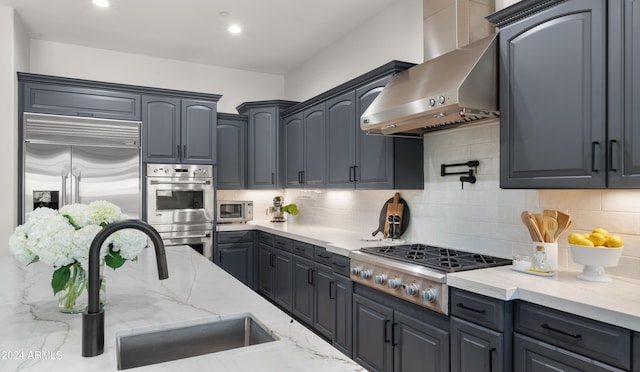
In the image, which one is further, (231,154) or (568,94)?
(231,154)

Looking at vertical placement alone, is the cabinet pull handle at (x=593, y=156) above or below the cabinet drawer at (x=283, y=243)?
above

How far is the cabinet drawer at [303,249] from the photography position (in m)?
3.62

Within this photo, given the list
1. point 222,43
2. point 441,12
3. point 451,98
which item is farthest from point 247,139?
point 451,98

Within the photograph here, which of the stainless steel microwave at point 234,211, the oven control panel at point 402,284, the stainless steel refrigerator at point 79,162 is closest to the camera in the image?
the oven control panel at point 402,284

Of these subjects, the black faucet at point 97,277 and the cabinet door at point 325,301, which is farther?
the cabinet door at point 325,301

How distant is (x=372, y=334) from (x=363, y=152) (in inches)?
58.1

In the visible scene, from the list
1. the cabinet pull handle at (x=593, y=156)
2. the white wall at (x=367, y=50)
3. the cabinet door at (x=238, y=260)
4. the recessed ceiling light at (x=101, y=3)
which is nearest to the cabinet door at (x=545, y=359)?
the cabinet pull handle at (x=593, y=156)

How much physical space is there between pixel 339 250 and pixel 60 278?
2.10 meters

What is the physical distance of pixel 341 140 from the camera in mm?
3703

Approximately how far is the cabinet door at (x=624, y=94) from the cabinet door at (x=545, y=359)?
0.76m

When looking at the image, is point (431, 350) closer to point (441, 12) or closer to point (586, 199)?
point (586, 199)

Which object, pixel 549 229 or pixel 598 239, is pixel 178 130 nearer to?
pixel 549 229

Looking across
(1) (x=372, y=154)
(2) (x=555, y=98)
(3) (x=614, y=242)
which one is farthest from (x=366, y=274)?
(2) (x=555, y=98)

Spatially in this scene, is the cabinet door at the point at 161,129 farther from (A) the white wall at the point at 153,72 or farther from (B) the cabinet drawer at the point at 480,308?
(B) the cabinet drawer at the point at 480,308
